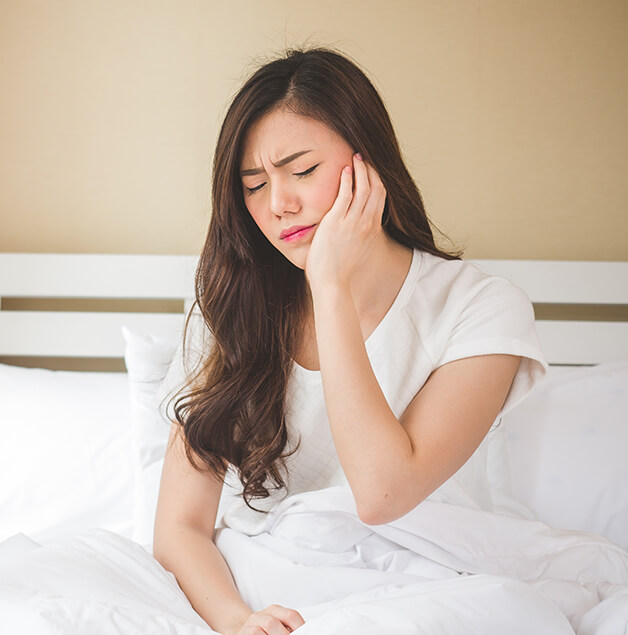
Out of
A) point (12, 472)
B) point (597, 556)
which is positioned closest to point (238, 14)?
point (12, 472)

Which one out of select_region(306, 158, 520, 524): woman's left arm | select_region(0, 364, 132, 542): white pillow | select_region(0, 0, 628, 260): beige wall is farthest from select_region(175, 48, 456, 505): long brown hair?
select_region(0, 0, 628, 260): beige wall

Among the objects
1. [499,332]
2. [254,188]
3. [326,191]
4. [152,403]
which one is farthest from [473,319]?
[152,403]

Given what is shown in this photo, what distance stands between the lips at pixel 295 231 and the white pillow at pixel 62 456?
2.35 feet

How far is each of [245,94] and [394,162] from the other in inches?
10.2

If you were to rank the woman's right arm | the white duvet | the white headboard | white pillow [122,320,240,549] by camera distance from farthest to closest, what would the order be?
the white headboard, white pillow [122,320,240,549], the woman's right arm, the white duvet

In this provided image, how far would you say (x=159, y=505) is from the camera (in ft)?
3.83

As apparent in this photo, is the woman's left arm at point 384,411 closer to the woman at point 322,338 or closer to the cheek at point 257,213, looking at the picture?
the woman at point 322,338

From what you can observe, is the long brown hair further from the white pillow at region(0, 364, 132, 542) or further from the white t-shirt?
the white pillow at region(0, 364, 132, 542)

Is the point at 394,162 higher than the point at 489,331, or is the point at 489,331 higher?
the point at 394,162

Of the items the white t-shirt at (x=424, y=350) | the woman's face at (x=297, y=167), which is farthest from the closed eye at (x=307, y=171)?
the white t-shirt at (x=424, y=350)

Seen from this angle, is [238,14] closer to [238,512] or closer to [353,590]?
[238,512]

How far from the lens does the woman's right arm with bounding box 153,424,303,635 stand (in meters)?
0.89

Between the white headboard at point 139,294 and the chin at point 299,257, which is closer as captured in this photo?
the chin at point 299,257

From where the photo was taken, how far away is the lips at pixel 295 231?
3.61ft
